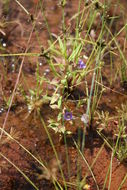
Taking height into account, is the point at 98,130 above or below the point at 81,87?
below

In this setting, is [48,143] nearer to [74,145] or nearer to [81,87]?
[74,145]

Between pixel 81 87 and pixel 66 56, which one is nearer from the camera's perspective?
pixel 66 56

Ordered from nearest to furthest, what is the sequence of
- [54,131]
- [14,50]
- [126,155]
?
[126,155]
[54,131]
[14,50]

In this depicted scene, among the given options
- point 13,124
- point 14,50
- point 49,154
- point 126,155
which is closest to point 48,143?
point 49,154

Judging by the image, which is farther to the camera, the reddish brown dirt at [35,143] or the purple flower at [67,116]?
the purple flower at [67,116]

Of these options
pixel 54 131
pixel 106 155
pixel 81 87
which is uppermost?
pixel 81 87

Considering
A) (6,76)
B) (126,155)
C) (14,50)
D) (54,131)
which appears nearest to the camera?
(126,155)

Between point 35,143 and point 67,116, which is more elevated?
point 67,116

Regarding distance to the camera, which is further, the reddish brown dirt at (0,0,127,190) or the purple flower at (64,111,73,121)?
the purple flower at (64,111,73,121)

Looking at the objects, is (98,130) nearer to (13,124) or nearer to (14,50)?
(13,124)
